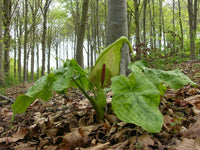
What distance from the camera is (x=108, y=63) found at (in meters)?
1.29

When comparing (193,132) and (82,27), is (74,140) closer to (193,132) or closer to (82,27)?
(193,132)

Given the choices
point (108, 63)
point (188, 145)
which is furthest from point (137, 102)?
point (108, 63)

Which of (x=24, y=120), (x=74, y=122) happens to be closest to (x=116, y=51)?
(x=74, y=122)

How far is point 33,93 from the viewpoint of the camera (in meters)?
1.16

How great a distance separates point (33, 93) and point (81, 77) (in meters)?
0.50

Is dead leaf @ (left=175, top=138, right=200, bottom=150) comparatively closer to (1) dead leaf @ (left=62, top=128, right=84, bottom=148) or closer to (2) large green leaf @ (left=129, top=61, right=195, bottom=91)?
(2) large green leaf @ (left=129, top=61, right=195, bottom=91)

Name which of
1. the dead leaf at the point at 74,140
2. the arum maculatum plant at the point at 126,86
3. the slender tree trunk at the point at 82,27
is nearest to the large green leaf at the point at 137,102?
the arum maculatum plant at the point at 126,86

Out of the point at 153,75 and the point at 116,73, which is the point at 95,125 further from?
the point at 153,75

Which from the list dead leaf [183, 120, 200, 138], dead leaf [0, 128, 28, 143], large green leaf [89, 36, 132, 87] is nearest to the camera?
dead leaf [183, 120, 200, 138]

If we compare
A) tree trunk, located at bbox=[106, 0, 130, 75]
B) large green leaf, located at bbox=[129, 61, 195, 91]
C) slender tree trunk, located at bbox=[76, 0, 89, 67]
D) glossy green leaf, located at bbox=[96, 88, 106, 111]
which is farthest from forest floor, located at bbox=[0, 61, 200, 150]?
slender tree trunk, located at bbox=[76, 0, 89, 67]

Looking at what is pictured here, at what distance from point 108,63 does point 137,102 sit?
1.55 feet

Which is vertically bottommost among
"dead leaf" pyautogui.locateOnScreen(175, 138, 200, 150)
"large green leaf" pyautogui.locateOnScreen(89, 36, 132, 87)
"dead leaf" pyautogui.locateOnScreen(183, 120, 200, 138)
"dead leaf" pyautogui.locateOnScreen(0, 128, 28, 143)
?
"dead leaf" pyautogui.locateOnScreen(0, 128, 28, 143)

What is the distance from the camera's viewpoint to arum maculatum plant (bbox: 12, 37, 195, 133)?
88 cm

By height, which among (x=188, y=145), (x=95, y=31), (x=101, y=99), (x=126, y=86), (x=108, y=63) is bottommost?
(x=188, y=145)
